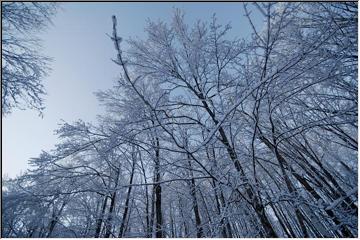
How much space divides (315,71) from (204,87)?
1.64 meters

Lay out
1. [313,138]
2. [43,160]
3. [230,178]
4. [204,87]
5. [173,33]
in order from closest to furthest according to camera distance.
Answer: [230,178], [43,160], [204,87], [173,33], [313,138]

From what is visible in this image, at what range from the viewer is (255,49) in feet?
8.52

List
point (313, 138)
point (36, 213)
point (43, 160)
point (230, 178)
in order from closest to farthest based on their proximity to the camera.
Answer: point (230, 178)
point (36, 213)
point (43, 160)
point (313, 138)

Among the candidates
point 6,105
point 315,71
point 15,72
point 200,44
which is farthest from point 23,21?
point 315,71

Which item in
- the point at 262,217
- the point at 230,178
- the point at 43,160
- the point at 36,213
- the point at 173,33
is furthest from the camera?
the point at 173,33

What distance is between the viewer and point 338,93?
3.38m

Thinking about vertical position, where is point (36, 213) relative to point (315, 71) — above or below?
below

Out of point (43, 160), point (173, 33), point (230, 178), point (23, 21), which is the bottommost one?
point (230, 178)

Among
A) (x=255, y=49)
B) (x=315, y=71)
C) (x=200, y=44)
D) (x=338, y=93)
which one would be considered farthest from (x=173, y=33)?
(x=338, y=93)

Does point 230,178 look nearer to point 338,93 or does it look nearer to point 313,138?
point 338,93

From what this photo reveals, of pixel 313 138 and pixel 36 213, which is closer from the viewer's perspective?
pixel 36 213

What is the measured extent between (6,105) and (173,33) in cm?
326

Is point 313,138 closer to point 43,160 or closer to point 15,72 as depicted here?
point 43,160

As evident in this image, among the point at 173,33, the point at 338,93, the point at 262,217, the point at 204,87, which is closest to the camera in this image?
the point at 262,217
